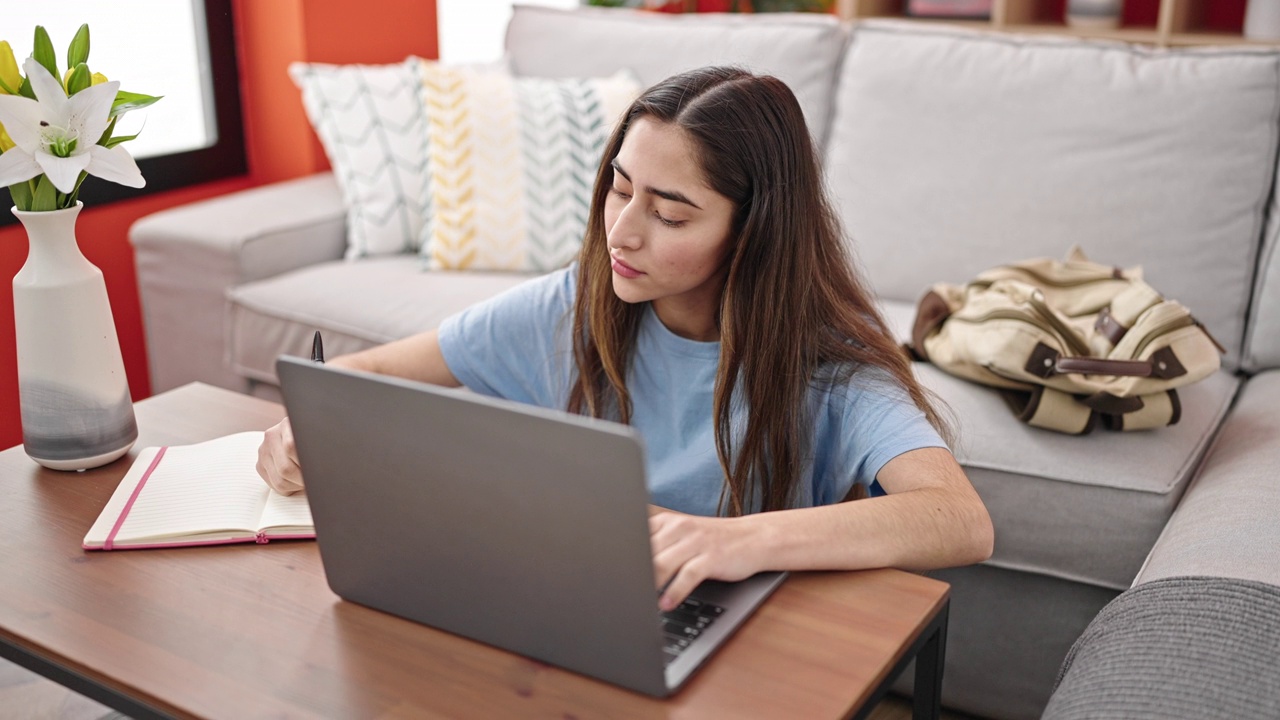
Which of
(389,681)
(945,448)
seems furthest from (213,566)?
(945,448)

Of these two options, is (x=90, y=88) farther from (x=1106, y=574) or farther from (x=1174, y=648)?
(x=1106, y=574)

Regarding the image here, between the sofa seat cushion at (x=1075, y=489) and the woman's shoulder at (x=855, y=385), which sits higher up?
the woman's shoulder at (x=855, y=385)

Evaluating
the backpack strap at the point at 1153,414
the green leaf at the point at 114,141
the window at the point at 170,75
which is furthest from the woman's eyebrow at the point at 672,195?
the window at the point at 170,75

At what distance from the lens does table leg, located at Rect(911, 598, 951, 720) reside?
38.5 inches

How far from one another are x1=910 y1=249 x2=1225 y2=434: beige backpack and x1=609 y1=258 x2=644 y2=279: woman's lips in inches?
26.9

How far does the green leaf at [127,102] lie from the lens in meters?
1.17

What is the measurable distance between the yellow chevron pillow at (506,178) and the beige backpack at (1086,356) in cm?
91

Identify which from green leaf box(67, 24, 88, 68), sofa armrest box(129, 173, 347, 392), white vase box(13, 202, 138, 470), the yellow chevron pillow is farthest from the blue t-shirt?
sofa armrest box(129, 173, 347, 392)

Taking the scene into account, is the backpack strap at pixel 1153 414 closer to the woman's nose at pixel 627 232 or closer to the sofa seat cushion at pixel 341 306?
the woman's nose at pixel 627 232

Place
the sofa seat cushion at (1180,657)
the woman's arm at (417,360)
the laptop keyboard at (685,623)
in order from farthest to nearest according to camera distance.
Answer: the woman's arm at (417,360)
the sofa seat cushion at (1180,657)
the laptop keyboard at (685,623)

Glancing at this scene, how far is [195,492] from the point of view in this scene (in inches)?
45.6

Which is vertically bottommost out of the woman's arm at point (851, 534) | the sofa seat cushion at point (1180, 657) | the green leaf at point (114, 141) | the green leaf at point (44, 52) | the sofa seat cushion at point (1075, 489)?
the sofa seat cushion at point (1075, 489)

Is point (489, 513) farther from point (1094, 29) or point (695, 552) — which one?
point (1094, 29)

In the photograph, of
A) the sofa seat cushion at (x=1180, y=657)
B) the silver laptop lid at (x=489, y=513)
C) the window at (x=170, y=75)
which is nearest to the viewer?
the silver laptop lid at (x=489, y=513)
